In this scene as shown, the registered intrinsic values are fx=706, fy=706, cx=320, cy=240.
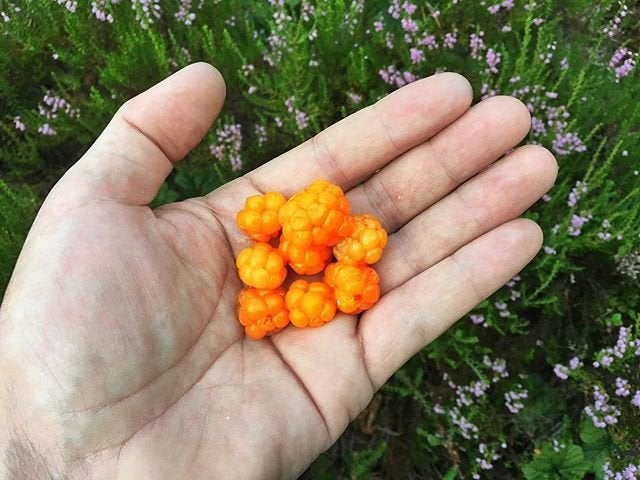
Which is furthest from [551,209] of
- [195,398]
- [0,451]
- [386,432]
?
[0,451]

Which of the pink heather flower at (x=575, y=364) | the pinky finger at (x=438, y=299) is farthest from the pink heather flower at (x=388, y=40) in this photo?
the pink heather flower at (x=575, y=364)

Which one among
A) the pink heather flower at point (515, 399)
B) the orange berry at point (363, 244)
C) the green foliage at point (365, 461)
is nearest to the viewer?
the orange berry at point (363, 244)

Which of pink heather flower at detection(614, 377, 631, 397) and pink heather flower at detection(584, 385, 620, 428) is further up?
pink heather flower at detection(614, 377, 631, 397)

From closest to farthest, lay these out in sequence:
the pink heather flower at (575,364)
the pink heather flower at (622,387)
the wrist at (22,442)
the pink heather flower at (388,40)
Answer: the wrist at (22,442)
the pink heather flower at (622,387)
the pink heather flower at (575,364)
the pink heather flower at (388,40)

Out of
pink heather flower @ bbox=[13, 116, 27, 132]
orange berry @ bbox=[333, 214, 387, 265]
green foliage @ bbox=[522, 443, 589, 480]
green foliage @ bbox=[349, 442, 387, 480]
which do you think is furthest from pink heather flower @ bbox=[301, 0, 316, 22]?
green foliage @ bbox=[522, 443, 589, 480]

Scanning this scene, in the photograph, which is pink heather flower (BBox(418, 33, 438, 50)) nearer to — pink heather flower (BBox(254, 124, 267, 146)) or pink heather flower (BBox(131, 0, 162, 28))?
pink heather flower (BBox(254, 124, 267, 146))

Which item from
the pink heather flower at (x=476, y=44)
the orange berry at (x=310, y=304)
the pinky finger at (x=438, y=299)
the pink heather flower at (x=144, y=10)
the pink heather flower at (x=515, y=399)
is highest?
the pink heather flower at (x=144, y=10)

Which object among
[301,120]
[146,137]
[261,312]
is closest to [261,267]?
[261,312]

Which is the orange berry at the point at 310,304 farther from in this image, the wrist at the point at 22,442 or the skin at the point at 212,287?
the wrist at the point at 22,442
